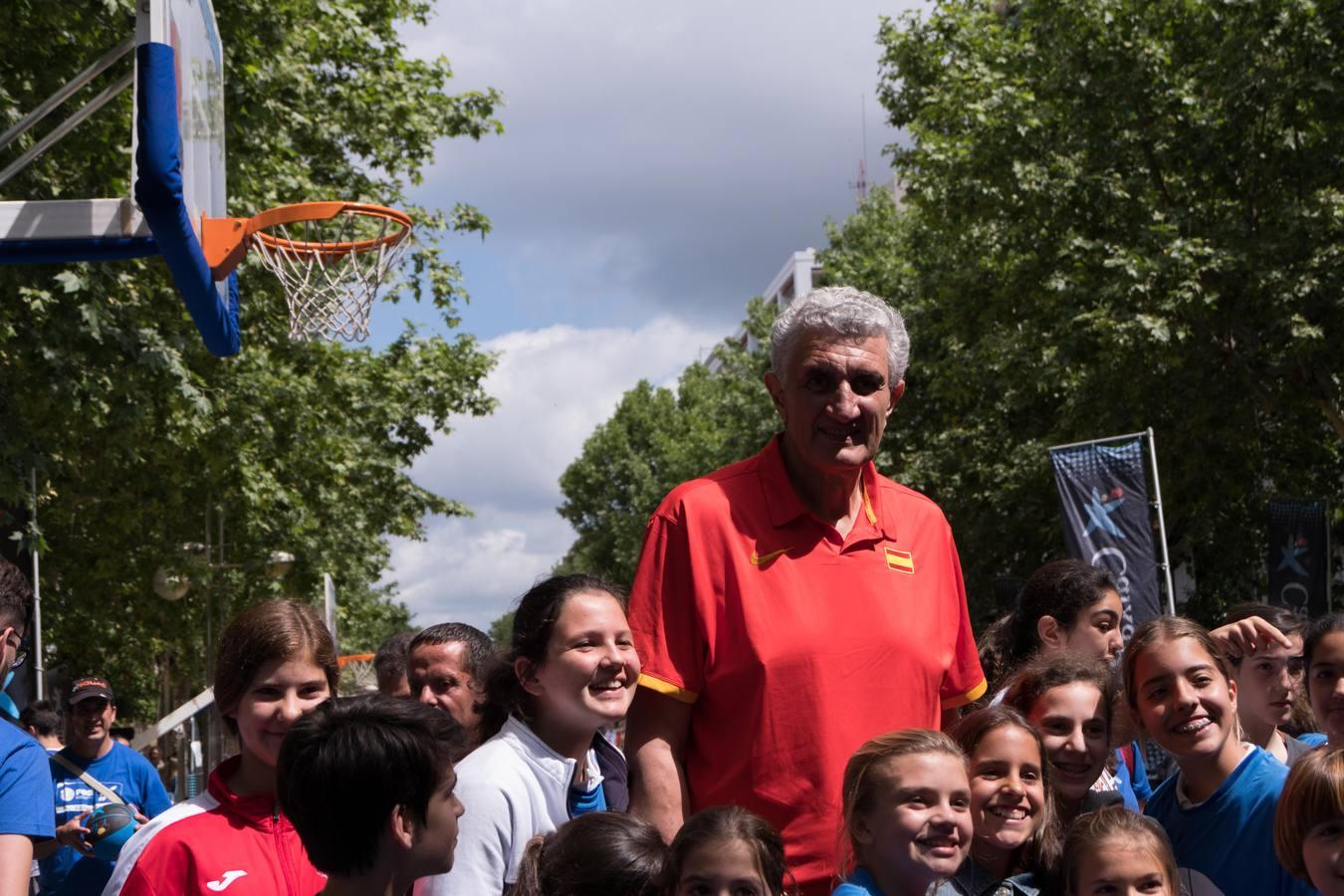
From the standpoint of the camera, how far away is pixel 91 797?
8562mm

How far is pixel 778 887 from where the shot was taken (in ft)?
12.7

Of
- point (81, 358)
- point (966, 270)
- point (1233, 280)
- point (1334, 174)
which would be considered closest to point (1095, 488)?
point (1233, 280)

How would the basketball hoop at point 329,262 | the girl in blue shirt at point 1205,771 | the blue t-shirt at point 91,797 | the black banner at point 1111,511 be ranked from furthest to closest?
the black banner at point 1111,511, the basketball hoop at point 329,262, the blue t-shirt at point 91,797, the girl in blue shirt at point 1205,771

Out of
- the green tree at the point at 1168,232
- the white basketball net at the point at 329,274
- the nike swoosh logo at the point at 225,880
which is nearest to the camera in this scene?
the nike swoosh logo at the point at 225,880

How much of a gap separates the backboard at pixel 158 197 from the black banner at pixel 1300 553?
10.9 meters

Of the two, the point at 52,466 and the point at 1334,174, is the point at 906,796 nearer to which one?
the point at 52,466

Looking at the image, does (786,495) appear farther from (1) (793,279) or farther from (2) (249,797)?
A: (1) (793,279)

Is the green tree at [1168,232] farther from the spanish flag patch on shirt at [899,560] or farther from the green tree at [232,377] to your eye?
the spanish flag patch on shirt at [899,560]

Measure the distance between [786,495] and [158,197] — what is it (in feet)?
12.4

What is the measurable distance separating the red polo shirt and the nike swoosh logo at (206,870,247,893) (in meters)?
0.99

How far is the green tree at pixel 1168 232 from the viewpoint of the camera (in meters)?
19.0

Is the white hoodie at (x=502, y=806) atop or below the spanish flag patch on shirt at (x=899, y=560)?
below

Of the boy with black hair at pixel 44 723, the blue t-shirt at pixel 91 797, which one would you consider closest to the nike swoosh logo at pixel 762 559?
the blue t-shirt at pixel 91 797

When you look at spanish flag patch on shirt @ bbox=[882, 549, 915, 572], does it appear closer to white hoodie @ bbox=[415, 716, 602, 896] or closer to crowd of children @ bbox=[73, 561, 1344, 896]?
crowd of children @ bbox=[73, 561, 1344, 896]
